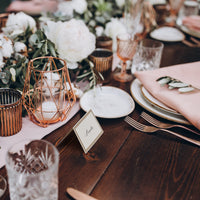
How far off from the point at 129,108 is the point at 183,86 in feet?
0.65

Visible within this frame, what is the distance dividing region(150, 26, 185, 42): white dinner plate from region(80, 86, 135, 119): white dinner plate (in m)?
0.79

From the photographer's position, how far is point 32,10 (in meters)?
2.05

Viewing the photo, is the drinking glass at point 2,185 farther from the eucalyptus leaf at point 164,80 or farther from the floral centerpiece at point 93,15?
the floral centerpiece at point 93,15

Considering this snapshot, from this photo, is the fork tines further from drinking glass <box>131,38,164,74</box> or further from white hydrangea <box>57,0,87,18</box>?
white hydrangea <box>57,0,87,18</box>

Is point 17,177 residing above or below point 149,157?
above

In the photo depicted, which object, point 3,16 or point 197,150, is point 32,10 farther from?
point 197,150

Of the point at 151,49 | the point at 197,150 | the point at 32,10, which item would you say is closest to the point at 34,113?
the point at 197,150

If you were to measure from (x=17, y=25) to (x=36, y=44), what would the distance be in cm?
11

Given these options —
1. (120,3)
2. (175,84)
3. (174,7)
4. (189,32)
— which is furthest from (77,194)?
Answer: (174,7)

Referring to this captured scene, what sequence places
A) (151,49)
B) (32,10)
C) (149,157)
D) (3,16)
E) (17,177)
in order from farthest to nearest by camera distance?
(32,10) → (3,16) → (151,49) → (149,157) → (17,177)

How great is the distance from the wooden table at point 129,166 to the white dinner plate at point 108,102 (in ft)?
0.14

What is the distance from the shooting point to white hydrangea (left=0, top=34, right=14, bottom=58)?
0.78 meters

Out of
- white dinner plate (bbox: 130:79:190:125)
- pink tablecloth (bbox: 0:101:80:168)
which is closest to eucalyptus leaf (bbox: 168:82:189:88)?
white dinner plate (bbox: 130:79:190:125)

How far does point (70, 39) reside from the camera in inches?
33.3
